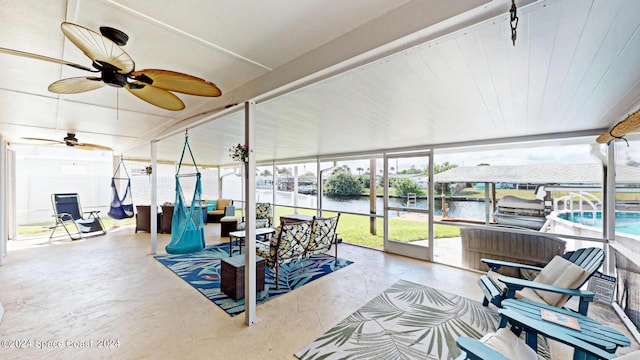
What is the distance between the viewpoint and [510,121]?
300 centimetres

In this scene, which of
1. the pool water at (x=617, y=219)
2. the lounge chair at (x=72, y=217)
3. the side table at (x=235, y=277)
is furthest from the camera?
the lounge chair at (x=72, y=217)

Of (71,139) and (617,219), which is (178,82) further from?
Answer: (617,219)

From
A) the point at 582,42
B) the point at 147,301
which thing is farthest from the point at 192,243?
the point at 582,42

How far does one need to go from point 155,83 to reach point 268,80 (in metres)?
0.85

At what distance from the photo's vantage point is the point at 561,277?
233 cm

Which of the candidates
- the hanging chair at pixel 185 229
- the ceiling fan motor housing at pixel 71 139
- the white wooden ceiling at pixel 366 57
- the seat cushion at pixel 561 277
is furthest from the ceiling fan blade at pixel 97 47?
the ceiling fan motor housing at pixel 71 139

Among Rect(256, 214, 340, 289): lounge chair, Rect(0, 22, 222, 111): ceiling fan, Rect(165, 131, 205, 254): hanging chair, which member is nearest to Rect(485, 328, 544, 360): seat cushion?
Rect(256, 214, 340, 289): lounge chair

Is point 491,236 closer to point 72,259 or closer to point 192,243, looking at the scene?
point 192,243

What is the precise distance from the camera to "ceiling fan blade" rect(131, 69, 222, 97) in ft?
5.00

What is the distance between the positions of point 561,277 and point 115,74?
4191 millimetres

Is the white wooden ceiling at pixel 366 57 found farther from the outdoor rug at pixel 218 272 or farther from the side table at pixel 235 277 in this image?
the outdoor rug at pixel 218 272

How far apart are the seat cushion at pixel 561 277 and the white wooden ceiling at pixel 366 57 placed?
64.0 inches

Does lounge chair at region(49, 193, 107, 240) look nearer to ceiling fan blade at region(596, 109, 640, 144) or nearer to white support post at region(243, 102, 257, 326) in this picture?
white support post at region(243, 102, 257, 326)

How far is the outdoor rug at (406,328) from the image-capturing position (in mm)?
2039
